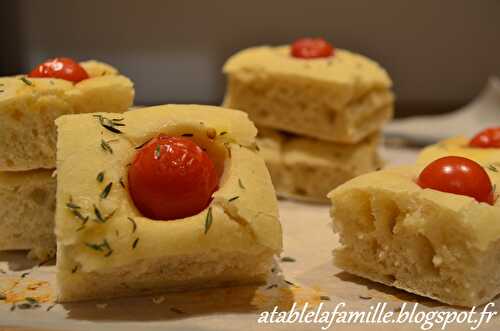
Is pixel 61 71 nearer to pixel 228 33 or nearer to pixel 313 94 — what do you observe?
pixel 313 94

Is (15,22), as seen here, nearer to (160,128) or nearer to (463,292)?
(160,128)

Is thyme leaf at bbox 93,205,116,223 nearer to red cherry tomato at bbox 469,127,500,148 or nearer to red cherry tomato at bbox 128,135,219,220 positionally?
red cherry tomato at bbox 128,135,219,220

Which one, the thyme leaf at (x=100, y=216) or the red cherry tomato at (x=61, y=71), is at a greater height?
the red cherry tomato at (x=61, y=71)

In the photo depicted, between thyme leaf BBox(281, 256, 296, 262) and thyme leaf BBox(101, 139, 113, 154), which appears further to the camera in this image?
Answer: thyme leaf BBox(281, 256, 296, 262)

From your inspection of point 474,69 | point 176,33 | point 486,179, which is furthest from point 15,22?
point 486,179

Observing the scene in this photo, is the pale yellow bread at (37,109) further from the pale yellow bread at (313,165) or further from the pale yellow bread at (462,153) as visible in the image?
the pale yellow bread at (462,153)

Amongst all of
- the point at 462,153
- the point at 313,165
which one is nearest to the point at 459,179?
the point at 462,153

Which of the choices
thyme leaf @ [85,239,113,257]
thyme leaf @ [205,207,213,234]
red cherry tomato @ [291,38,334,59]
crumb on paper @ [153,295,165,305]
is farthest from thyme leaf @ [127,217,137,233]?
red cherry tomato @ [291,38,334,59]

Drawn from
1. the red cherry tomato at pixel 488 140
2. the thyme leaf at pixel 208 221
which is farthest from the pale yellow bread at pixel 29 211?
the red cherry tomato at pixel 488 140
